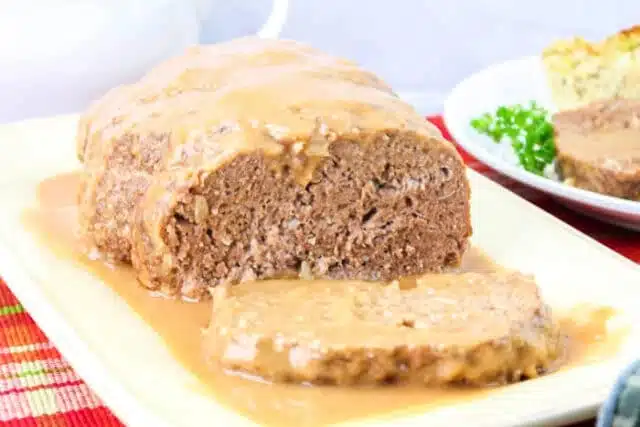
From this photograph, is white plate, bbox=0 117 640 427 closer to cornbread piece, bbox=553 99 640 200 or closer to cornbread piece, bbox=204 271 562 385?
cornbread piece, bbox=204 271 562 385

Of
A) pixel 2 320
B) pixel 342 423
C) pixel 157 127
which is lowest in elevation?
pixel 2 320

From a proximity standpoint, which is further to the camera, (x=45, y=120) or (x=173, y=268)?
(x=45, y=120)

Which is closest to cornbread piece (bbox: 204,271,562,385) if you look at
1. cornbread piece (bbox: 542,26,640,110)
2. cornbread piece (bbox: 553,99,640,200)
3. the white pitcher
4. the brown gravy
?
the brown gravy

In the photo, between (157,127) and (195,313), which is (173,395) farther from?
(157,127)

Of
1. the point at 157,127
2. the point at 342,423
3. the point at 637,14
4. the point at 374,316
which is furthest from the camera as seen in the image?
the point at 637,14

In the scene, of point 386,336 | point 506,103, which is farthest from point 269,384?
point 506,103

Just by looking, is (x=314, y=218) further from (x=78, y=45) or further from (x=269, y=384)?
(x=78, y=45)

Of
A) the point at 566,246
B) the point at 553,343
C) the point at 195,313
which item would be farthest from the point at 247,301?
the point at 566,246
